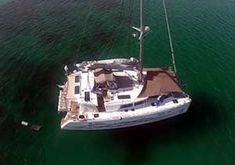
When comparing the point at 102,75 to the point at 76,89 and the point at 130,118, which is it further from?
the point at 130,118

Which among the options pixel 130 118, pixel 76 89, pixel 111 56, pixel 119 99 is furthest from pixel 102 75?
pixel 111 56

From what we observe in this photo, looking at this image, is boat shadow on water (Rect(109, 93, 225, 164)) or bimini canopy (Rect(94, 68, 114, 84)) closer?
boat shadow on water (Rect(109, 93, 225, 164))

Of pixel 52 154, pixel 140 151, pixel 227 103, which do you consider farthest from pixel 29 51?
pixel 227 103

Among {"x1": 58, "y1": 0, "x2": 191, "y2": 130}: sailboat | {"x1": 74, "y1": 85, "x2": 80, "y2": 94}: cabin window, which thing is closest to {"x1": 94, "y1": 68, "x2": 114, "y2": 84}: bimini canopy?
{"x1": 58, "y1": 0, "x2": 191, "y2": 130}: sailboat

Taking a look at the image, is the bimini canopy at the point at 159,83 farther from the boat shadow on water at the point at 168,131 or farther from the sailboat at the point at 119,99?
the boat shadow on water at the point at 168,131

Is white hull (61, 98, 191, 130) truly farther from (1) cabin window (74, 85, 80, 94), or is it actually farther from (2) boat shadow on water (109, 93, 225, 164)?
(1) cabin window (74, 85, 80, 94)

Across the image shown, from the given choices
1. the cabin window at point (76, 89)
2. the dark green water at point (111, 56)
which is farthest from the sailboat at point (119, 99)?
the dark green water at point (111, 56)
